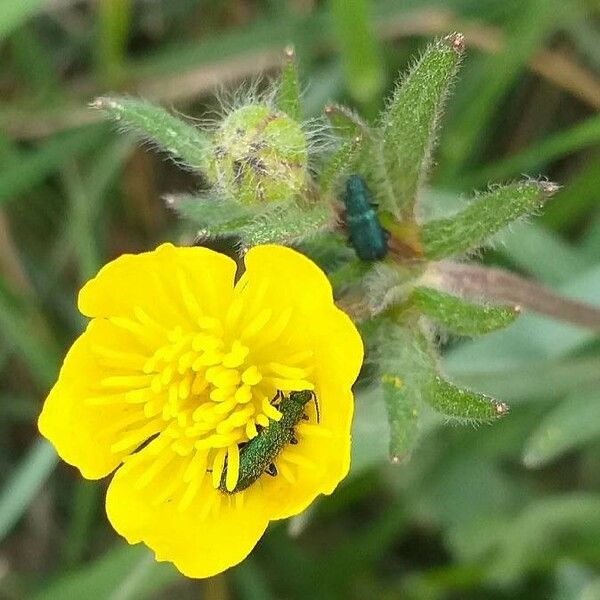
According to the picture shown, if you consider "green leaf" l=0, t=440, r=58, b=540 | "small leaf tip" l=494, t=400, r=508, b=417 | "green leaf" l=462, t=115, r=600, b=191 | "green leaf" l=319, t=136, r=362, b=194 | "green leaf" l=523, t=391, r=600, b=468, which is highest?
"green leaf" l=319, t=136, r=362, b=194

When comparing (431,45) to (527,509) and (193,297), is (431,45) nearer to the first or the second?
(193,297)

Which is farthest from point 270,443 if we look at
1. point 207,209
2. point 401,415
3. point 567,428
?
point 567,428

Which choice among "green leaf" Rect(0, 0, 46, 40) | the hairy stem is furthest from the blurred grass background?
the hairy stem

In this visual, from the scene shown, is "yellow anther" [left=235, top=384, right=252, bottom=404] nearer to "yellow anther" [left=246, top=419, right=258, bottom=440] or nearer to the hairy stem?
"yellow anther" [left=246, top=419, right=258, bottom=440]

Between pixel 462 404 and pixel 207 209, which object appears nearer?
pixel 462 404

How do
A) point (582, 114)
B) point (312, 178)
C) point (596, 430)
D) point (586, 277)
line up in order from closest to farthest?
point (312, 178) → point (596, 430) → point (586, 277) → point (582, 114)

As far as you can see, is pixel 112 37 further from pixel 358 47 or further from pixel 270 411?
pixel 270 411

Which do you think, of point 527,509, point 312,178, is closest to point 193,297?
point 312,178
